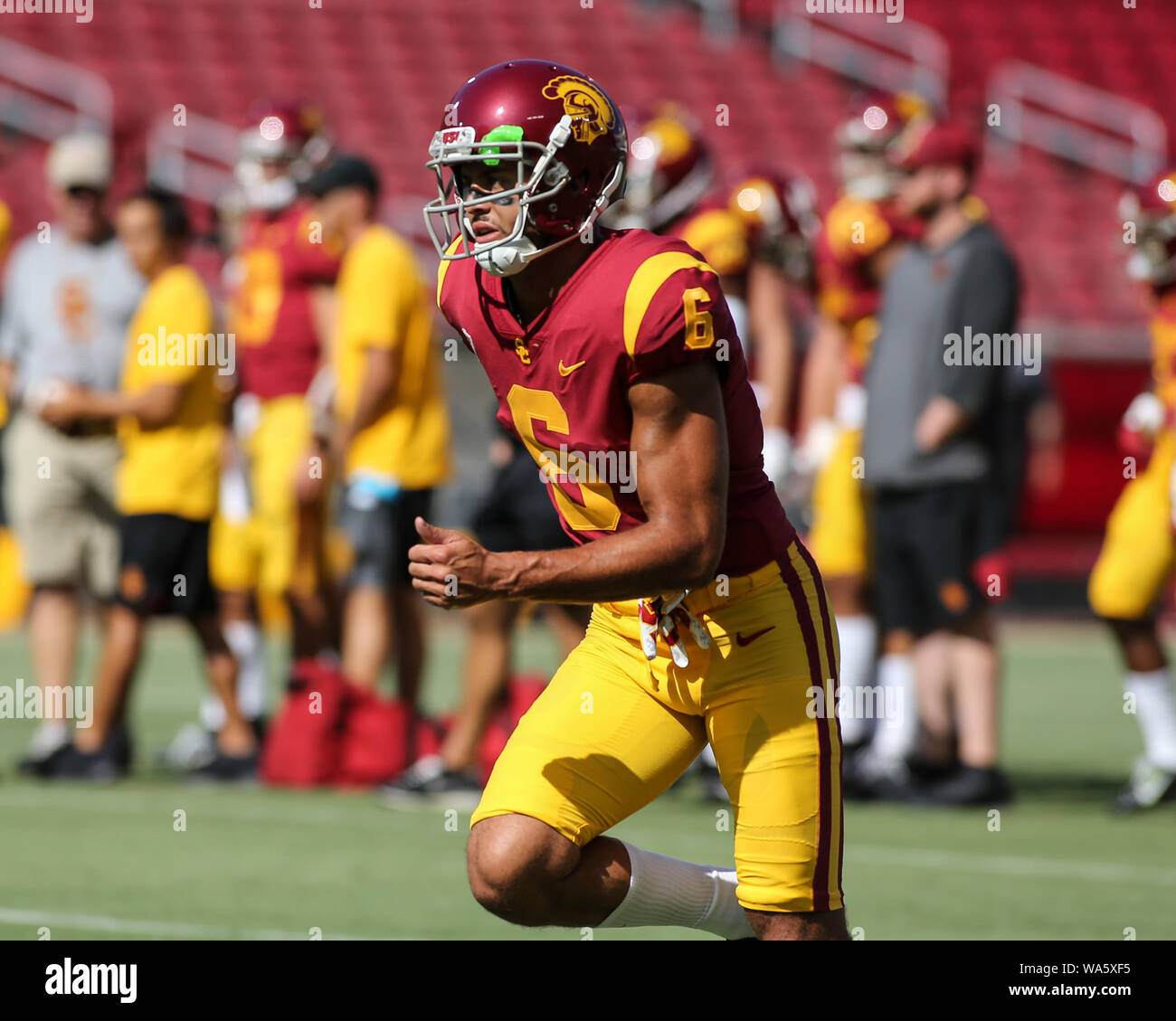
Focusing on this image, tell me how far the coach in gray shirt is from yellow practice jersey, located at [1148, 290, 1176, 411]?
0.55 metres

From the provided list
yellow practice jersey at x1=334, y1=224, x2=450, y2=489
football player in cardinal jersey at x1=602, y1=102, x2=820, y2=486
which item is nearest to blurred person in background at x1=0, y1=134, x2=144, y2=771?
yellow practice jersey at x1=334, y1=224, x2=450, y2=489

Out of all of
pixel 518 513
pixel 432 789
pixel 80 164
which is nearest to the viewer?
pixel 518 513

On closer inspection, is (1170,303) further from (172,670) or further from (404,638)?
(172,670)

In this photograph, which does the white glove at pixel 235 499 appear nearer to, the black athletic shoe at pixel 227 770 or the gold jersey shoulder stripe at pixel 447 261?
the black athletic shoe at pixel 227 770

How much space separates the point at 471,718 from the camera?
23.2 feet

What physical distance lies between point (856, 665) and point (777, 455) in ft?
3.35

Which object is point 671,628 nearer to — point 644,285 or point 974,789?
point 644,285

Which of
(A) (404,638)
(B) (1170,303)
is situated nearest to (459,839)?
(A) (404,638)

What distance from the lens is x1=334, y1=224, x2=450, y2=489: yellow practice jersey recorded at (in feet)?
24.3

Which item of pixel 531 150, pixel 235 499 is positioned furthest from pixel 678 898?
pixel 235 499

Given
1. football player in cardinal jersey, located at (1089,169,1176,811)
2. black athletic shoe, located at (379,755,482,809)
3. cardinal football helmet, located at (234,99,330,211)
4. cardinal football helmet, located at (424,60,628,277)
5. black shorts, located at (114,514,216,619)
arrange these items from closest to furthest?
cardinal football helmet, located at (424,60,628,277)
black athletic shoe, located at (379,755,482,809)
football player in cardinal jersey, located at (1089,169,1176,811)
black shorts, located at (114,514,216,619)
cardinal football helmet, located at (234,99,330,211)

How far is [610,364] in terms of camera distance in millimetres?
3582

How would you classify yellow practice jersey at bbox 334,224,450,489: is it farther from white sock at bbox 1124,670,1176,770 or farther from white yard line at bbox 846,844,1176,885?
white sock at bbox 1124,670,1176,770
